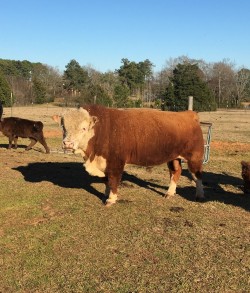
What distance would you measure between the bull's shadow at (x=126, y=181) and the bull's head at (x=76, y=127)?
1.57 metres

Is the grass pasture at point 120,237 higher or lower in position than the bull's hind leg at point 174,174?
lower

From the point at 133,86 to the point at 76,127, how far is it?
89389mm

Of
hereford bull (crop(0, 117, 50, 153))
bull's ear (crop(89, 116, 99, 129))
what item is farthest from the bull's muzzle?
hereford bull (crop(0, 117, 50, 153))

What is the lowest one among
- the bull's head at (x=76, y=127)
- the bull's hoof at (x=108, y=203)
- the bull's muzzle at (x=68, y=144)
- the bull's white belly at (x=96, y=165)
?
the bull's hoof at (x=108, y=203)

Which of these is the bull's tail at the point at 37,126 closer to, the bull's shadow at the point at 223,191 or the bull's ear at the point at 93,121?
the bull's shadow at the point at 223,191

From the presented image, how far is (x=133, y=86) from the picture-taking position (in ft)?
312

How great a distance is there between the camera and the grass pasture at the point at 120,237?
4.66m

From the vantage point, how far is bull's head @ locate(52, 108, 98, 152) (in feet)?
22.4

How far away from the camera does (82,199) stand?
7945 mm

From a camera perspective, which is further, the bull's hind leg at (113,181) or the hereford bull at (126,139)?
the bull's hind leg at (113,181)

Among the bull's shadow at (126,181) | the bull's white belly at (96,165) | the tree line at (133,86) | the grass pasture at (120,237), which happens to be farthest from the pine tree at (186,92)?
the bull's white belly at (96,165)

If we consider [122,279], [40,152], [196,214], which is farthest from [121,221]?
[40,152]

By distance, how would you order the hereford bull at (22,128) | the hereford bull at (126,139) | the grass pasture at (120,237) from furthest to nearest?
the hereford bull at (22,128)
the hereford bull at (126,139)
the grass pasture at (120,237)

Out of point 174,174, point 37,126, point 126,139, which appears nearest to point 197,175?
point 174,174
